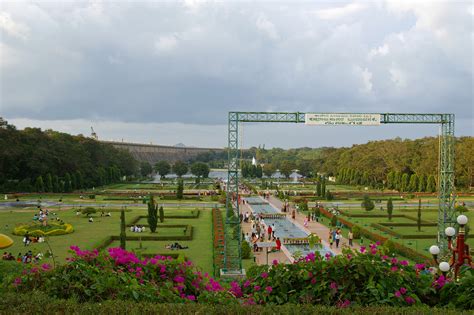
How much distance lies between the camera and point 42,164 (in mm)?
49750

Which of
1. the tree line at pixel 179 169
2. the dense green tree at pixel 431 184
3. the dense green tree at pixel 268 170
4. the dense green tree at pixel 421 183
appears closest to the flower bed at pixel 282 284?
the dense green tree at pixel 431 184

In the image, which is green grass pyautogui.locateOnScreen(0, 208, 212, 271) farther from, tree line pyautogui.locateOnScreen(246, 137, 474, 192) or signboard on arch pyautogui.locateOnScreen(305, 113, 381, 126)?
tree line pyautogui.locateOnScreen(246, 137, 474, 192)

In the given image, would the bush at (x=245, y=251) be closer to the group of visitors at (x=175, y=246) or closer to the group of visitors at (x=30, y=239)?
the group of visitors at (x=175, y=246)

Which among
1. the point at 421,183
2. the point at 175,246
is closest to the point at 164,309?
the point at 175,246

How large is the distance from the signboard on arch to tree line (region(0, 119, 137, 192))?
38.1 metres

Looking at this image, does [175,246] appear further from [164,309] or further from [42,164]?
[42,164]

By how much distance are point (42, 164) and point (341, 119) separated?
40.3m

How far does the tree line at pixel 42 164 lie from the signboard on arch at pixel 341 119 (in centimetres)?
3807

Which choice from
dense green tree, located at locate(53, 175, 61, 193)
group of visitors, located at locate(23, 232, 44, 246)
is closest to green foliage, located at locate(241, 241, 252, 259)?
group of visitors, located at locate(23, 232, 44, 246)

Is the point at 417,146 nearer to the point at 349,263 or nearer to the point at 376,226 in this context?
the point at 376,226

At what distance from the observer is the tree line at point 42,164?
158ft

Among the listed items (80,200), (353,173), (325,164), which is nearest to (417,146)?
(353,173)

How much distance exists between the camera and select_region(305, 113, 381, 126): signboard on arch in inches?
723

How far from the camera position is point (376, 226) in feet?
91.4
